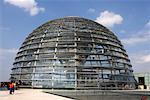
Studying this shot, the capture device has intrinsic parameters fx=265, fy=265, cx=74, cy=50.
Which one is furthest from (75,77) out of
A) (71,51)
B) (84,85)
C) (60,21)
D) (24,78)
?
(60,21)

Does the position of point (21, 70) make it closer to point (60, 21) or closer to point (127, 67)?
point (60, 21)

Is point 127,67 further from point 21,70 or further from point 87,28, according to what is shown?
point 21,70

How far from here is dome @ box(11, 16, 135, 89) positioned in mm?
41719

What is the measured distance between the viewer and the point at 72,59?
4259cm

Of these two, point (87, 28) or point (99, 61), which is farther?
point (87, 28)

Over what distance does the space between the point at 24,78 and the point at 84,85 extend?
33.4ft

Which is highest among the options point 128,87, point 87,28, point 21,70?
point 87,28

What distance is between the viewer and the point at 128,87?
44.0 metres

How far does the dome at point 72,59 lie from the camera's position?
4172 centimetres

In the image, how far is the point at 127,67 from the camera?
152ft

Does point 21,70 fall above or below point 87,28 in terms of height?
below

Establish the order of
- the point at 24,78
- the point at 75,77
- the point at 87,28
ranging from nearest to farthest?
the point at 75,77 < the point at 24,78 < the point at 87,28

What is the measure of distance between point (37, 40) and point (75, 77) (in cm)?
1043

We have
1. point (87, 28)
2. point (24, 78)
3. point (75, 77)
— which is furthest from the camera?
point (87, 28)
